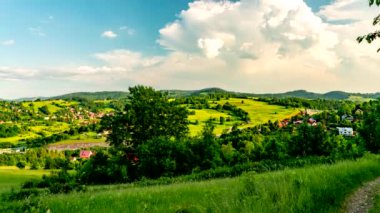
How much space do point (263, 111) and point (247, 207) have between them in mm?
195403

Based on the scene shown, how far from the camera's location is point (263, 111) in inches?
7800

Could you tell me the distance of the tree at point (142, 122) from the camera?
58875mm

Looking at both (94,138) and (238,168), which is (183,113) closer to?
(238,168)

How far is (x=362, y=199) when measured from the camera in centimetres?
1141

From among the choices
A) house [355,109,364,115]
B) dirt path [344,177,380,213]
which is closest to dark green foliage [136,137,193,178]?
dirt path [344,177,380,213]

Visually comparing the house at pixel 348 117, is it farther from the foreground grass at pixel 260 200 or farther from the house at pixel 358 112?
the foreground grass at pixel 260 200

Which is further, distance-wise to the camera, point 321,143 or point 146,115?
point 146,115

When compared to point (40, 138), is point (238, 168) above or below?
above

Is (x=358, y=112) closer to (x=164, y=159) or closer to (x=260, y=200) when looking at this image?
(x=164, y=159)

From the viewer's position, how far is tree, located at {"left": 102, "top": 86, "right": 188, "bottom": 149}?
5888 cm

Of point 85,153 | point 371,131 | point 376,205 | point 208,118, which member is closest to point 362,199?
point 376,205

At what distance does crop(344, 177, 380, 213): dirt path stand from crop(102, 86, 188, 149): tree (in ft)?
153

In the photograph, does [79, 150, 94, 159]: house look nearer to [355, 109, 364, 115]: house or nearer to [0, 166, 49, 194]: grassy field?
[0, 166, 49, 194]: grassy field

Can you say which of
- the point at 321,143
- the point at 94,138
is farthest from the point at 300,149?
the point at 94,138
